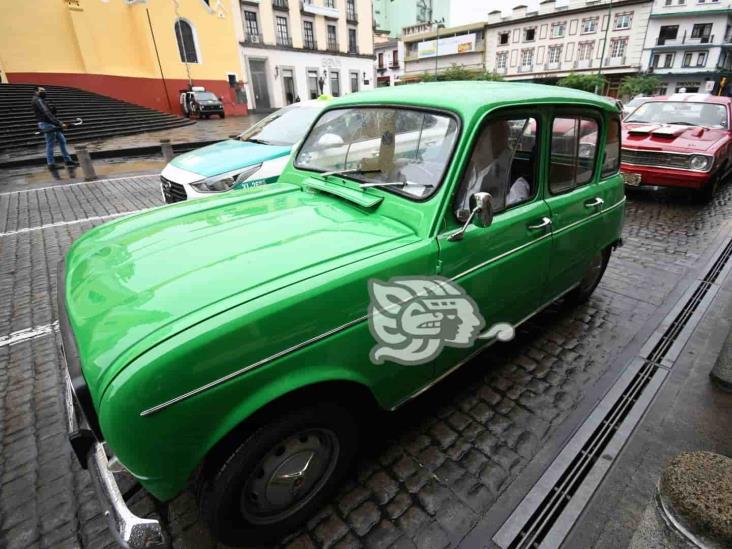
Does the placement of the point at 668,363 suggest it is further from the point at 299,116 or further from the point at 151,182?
the point at 151,182

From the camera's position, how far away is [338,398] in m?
1.97

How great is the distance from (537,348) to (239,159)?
4.53 metres

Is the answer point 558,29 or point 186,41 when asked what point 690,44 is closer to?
point 558,29

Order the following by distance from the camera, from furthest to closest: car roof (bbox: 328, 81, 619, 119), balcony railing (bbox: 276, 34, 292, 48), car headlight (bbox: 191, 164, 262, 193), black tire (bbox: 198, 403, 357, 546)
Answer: balcony railing (bbox: 276, 34, 292, 48), car headlight (bbox: 191, 164, 262, 193), car roof (bbox: 328, 81, 619, 119), black tire (bbox: 198, 403, 357, 546)

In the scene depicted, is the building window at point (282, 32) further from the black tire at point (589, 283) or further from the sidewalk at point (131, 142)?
the black tire at point (589, 283)

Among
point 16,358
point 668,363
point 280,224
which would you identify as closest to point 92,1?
point 16,358

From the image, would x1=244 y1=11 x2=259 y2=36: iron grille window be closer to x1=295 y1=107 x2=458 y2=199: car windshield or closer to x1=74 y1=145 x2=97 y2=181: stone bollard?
x1=74 y1=145 x2=97 y2=181: stone bollard

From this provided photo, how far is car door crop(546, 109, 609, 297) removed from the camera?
2879mm

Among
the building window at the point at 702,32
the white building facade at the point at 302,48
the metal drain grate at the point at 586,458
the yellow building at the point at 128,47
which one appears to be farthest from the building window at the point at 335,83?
the metal drain grate at the point at 586,458

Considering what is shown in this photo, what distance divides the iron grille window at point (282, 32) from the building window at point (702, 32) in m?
40.6

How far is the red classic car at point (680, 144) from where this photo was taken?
6871 mm

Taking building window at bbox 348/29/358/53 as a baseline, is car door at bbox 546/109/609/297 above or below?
below

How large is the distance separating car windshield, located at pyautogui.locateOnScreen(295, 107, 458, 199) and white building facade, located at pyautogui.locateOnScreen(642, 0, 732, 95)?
5097 centimetres

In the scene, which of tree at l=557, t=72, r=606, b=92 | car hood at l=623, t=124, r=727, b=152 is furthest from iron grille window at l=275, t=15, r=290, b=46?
car hood at l=623, t=124, r=727, b=152
